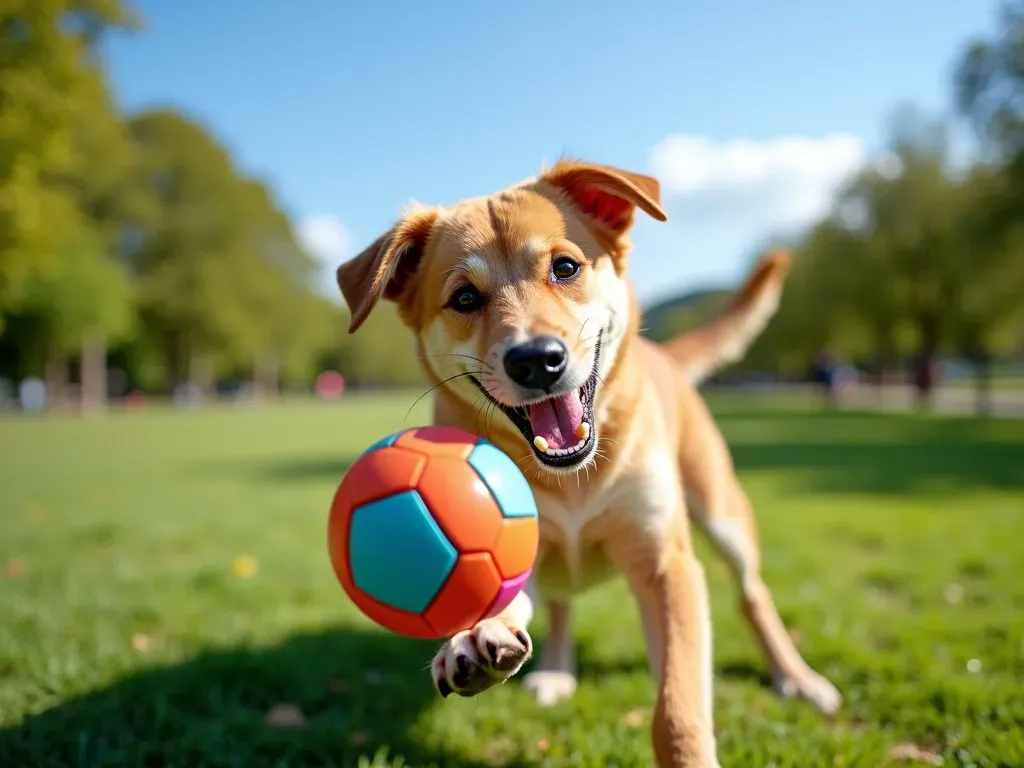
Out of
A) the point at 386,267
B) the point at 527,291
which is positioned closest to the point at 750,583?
the point at 527,291

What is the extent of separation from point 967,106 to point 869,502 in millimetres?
17247

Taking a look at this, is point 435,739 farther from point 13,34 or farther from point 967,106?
point 967,106

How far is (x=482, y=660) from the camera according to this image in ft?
6.49

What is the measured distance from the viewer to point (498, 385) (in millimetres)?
2430

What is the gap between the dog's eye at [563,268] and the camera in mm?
2811

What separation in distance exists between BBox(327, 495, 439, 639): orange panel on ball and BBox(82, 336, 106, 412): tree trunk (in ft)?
128

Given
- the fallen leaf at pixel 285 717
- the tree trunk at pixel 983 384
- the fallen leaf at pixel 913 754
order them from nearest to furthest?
the fallen leaf at pixel 913 754
the fallen leaf at pixel 285 717
the tree trunk at pixel 983 384

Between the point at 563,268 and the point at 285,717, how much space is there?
2327 mm

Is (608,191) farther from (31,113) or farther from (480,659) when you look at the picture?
(31,113)

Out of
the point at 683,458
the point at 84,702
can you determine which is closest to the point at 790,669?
the point at 683,458

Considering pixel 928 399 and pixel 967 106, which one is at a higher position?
pixel 967 106

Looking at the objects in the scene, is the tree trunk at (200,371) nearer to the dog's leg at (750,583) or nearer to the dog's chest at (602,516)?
the dog's leg at (750,583)

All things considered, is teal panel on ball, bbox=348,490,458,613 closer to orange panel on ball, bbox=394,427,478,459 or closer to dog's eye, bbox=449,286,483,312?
orange panel on ball, bbox=394,427,478,459

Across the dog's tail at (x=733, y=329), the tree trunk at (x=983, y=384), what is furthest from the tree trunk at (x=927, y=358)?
the dog's tail at (x=733, y=329)
